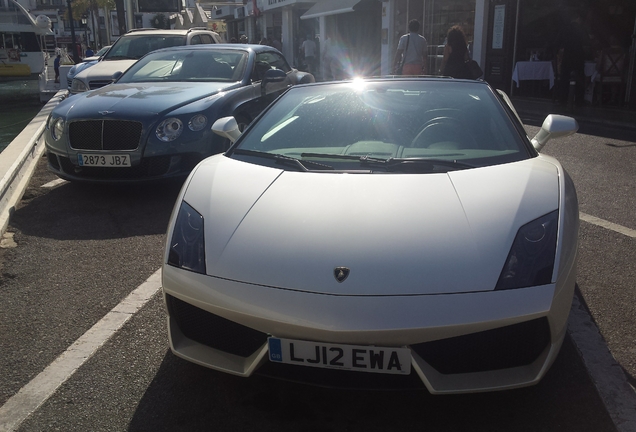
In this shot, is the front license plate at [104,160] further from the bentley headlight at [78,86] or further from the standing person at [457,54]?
the standing person at [457,54]

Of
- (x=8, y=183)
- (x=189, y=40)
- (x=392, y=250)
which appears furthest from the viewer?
(x=189, y=40)

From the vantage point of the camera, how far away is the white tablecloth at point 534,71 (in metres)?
14.8

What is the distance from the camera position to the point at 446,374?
7.35ft

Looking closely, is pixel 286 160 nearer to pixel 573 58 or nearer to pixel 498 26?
pixel 573 58

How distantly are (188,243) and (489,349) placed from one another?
4.04 ft

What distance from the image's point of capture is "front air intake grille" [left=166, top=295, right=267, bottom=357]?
237 centimetres

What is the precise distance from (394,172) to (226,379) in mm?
1176

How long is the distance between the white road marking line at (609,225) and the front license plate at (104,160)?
153 inches

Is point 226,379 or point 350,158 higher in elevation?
point 350,158

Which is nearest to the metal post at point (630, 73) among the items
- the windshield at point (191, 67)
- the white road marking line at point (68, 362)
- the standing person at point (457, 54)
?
the standing person at point (457, 54)

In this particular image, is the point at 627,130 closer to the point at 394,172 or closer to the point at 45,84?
the point at 394,172

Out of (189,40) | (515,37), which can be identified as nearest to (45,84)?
(189,40)

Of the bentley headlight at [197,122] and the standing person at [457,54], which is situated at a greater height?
the standing person at [457,54]

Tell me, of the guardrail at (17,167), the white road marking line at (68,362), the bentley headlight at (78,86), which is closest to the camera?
the white road marking line at (68,362)
